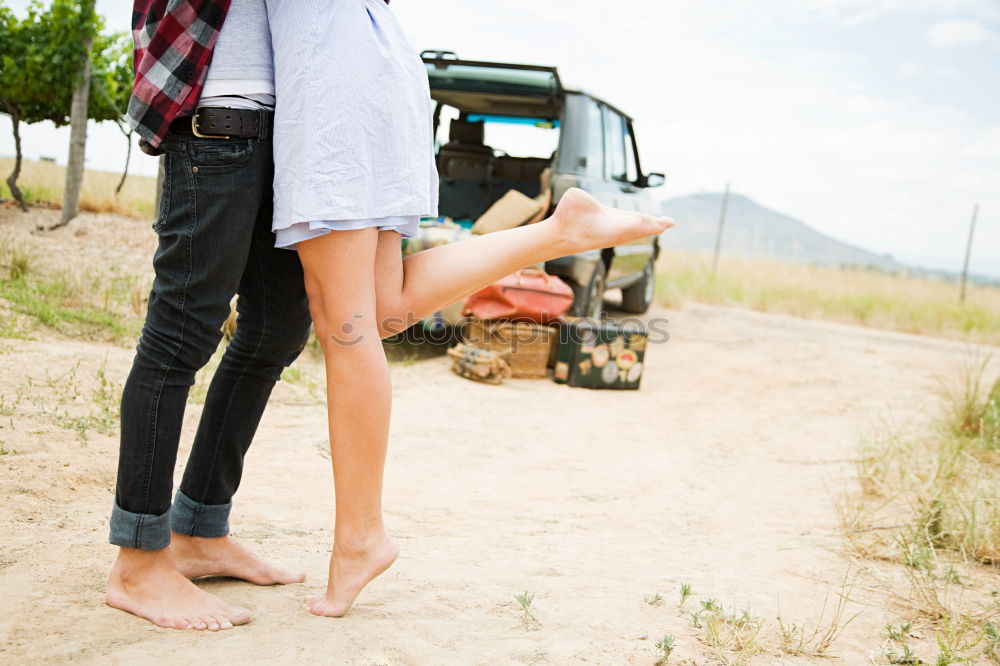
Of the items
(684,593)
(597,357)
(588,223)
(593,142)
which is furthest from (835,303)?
(588,223)

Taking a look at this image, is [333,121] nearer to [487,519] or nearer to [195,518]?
[195,518]

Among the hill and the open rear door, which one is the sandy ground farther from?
the hill

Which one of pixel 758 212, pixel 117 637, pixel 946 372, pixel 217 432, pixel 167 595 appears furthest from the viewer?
pixel 758 212

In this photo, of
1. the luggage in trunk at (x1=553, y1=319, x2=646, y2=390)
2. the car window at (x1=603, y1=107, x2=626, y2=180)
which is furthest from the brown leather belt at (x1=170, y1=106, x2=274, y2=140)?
the car window at (x1=603, y1=107, x2=626, y2=180)

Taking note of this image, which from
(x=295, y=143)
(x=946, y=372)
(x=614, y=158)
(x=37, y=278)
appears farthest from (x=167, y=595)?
(x=946, y=372)

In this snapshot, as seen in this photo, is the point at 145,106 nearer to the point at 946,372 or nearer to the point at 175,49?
the point at 175,49

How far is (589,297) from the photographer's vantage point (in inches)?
232

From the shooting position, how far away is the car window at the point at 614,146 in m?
6.18

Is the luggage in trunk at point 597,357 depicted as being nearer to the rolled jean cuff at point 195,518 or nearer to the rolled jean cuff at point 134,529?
the rolled jean cuff at point 195,518

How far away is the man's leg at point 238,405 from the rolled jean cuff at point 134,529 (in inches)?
8.8

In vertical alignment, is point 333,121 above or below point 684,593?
above

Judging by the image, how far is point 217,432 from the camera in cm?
172

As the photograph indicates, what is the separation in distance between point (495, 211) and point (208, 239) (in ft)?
13.0

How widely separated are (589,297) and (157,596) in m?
4.63
